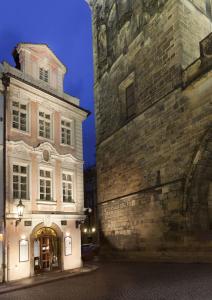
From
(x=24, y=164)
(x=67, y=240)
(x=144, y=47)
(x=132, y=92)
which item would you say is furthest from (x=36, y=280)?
(x=144, y=47)

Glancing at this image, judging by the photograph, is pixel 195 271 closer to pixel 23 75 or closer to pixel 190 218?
pixel 190 218

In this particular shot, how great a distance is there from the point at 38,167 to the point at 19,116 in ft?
7.94

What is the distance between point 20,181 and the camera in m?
14.8

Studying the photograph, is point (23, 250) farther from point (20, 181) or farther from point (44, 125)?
point (44, 125)

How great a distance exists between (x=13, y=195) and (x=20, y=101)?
4.23 meters

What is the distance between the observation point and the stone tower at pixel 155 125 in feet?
49.5

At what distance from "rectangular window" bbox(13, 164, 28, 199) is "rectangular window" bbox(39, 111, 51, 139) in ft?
6.93

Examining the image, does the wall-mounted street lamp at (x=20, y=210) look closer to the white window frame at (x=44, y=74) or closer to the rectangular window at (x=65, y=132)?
the rectangular window at (x=65, y=132)

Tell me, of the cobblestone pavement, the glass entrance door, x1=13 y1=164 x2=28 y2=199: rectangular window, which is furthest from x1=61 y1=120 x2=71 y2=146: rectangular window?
the cobblestone pavement

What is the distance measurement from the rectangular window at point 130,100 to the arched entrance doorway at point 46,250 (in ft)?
27.3

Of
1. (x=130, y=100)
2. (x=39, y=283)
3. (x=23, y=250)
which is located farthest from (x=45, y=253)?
(x=130, y=100)

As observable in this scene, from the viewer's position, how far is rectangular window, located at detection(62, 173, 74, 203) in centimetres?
1689

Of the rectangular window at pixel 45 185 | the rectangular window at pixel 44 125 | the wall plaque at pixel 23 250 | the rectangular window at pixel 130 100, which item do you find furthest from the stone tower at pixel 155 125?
the wall plaque at pixel 23 250

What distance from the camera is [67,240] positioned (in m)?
16.3
